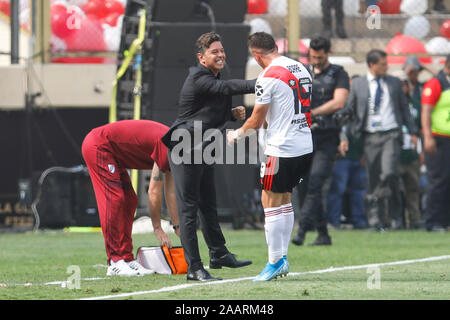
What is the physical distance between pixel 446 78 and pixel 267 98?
279 inches

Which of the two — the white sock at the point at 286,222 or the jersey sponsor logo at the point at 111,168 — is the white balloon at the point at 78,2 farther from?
the white sock at the point at 286,222

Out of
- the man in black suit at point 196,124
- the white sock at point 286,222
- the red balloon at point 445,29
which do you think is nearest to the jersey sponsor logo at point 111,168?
the man in black suit at point 196,124

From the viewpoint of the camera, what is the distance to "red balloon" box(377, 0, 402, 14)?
18703 millimetres

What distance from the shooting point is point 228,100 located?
8961mm

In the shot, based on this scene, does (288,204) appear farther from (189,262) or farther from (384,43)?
(384,43)

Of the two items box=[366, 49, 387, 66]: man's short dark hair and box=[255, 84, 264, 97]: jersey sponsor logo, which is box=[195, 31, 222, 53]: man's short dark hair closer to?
box=[255, 84, 264, 97]: jersey sponsor logo

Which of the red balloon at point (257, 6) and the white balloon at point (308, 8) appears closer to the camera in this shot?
the white balloon at point (308, 8)

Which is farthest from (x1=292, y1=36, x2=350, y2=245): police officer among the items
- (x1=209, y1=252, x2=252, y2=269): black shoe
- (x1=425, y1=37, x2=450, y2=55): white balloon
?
(x1=425, y1=37, x2=450, y2=55): white balloon

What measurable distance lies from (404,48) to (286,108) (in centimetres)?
950

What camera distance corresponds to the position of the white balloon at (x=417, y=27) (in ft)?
60.7

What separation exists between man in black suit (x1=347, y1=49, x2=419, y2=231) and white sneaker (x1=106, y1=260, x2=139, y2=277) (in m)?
6.00

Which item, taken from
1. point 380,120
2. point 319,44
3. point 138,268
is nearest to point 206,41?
point 138,268

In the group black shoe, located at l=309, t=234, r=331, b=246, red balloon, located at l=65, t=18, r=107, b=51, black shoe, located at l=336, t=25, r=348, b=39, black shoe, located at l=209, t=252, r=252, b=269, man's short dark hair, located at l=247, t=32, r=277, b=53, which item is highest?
man's short dark hair, located at l=247, t=32, r=277, b=53

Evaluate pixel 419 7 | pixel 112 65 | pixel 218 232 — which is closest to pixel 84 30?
pixel 112 65
